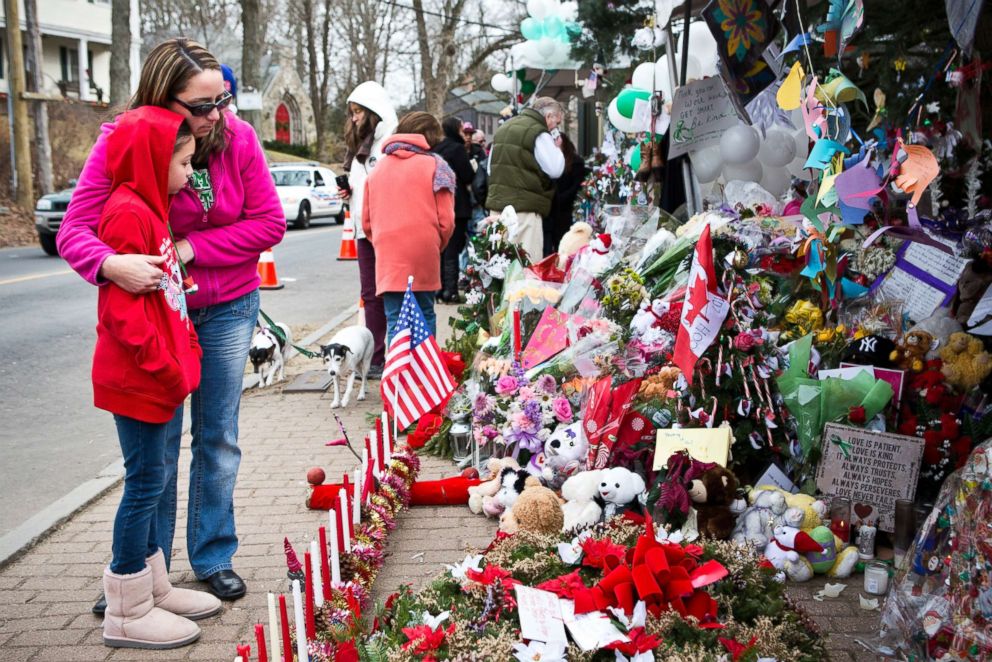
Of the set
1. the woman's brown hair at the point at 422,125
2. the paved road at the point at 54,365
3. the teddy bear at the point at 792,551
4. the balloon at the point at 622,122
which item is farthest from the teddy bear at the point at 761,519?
the balloon at the point at 622,122

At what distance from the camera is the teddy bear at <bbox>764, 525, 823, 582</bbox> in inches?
155

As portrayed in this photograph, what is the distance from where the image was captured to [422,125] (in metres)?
7.08

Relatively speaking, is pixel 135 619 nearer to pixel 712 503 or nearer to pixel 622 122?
pixel 712 503

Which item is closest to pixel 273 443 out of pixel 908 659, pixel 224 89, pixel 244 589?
pixel 244 589

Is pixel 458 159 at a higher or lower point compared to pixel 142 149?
higher

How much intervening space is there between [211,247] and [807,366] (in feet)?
9.20

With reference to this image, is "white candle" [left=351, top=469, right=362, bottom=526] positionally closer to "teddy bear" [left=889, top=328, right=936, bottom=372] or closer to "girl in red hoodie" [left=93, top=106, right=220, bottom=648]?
"girl in red hoodie" [left=93, top=106, right=220, bottom=648]

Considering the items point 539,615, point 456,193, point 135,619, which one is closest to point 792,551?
point 539,615

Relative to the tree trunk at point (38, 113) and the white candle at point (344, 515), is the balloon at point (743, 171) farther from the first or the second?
the tree trunk at point (38, 113)

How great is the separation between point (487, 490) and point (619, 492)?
909 mm

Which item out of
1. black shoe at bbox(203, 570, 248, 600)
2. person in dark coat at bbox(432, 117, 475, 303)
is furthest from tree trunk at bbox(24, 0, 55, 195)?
black shoe at bbox(203, 570, 248, 600)

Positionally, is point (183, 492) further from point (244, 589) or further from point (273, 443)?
point (244, 589)

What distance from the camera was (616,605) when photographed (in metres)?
2.85

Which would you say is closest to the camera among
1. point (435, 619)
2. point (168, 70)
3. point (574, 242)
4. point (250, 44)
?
point (435, 619)
